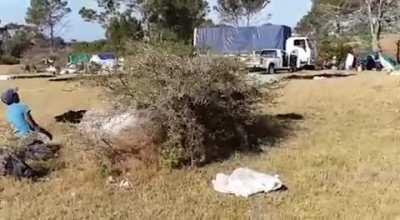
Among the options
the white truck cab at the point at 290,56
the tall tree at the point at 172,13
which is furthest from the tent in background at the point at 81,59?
the tall tree at the point at 172,13

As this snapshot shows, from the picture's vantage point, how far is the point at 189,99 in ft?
26.2

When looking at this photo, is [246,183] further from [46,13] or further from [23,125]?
[46,13]

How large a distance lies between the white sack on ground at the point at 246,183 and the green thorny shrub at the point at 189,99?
659mm

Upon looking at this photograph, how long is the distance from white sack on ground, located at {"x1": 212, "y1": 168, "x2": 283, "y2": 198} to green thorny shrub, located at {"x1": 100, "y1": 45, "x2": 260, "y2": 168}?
66cm

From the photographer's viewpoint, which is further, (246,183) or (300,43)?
Answer: (300,43)

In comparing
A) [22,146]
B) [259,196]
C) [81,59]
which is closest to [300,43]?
[81,59]

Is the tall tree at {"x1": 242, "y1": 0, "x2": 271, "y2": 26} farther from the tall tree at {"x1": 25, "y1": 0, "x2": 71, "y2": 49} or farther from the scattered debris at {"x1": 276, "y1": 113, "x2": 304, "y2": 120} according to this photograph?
the scattered debris at {"x1": 276, "y1": 113, "x2": 304, "y2": 120}

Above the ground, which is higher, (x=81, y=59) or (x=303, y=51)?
(x=81, y=59)

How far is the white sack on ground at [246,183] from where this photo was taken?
7.11 meters

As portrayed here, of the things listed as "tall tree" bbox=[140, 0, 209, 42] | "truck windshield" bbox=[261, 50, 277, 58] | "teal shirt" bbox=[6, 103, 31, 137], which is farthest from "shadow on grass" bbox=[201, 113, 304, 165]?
"tall tree" bbox=[140, 0, 209, 42]

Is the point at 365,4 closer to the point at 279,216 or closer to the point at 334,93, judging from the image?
the point at 334,93

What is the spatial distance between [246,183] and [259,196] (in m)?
0.23

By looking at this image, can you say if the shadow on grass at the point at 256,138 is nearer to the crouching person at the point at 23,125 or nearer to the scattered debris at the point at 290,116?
the scattered debris at the point at 290,116

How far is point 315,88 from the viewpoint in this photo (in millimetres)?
17109
